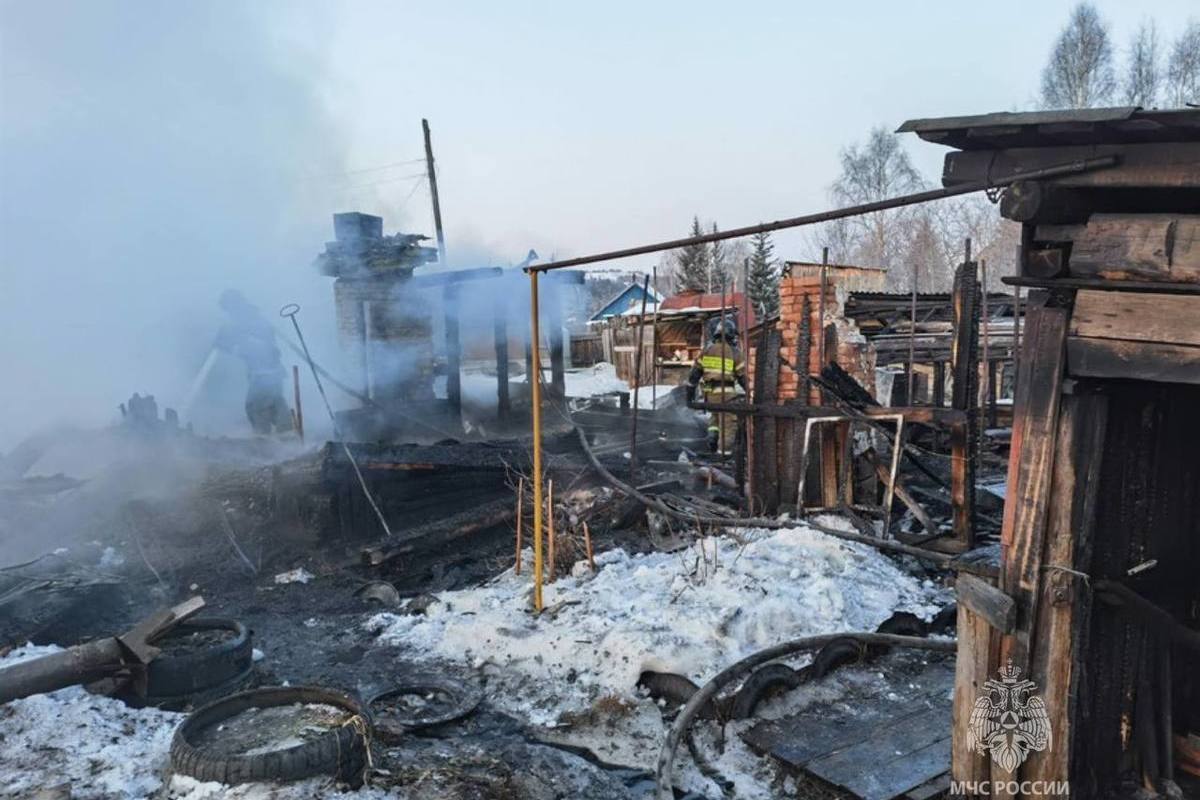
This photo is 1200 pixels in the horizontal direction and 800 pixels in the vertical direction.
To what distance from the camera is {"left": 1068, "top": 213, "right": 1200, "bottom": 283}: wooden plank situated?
2.78 meters

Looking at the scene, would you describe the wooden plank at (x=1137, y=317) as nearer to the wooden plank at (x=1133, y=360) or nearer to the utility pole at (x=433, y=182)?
the wooden plank at (x=1133, y=360)

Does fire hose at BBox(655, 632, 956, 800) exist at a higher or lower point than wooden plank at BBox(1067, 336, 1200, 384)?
lower

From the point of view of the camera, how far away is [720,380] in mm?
15758

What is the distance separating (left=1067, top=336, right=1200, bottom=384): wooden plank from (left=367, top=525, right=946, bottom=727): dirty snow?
11.6 ft

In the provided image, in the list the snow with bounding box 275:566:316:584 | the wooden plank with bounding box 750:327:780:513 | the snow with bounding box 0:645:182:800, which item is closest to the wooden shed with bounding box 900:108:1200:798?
the snow with bounding box 0:645:182:800

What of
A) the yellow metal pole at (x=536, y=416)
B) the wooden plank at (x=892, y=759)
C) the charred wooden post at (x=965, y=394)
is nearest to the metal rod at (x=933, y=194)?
the yellow metal pole at (x=536, y=416)

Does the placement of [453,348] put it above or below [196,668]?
above

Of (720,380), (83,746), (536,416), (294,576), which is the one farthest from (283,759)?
(720,380)

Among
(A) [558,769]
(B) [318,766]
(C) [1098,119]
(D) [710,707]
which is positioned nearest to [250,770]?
(B) [318,766]

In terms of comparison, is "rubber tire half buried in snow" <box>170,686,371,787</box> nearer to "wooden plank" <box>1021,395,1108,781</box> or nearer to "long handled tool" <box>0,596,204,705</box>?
"long handled tool" <box>0,596,204,705</box>

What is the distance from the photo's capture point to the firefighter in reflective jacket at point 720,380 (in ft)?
39.7

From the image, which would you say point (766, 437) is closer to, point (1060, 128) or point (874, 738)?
point (874, 738)

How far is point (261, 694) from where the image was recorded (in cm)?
528

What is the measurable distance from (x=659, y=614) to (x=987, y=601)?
3.35m
